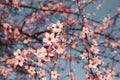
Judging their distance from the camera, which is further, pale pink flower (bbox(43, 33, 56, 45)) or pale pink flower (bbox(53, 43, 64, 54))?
pale pink flower (bbox(53, 43, 64, 54))

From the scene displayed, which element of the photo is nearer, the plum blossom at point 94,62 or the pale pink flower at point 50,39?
the pale pink flower at point 50,39

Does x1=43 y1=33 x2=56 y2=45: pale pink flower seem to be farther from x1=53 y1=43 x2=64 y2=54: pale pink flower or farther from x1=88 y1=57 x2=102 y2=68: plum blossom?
x1=88 y1=57 x2=102 y2=68: plum blossom

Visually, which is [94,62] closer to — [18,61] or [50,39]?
[50,39]

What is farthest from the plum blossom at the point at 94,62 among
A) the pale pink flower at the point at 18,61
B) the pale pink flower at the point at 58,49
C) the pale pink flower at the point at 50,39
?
the pale pink flower at the point at 18,61

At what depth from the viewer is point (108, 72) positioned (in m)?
8.62

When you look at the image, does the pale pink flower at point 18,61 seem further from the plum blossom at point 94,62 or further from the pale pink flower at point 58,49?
the plum blossom at point 94,62

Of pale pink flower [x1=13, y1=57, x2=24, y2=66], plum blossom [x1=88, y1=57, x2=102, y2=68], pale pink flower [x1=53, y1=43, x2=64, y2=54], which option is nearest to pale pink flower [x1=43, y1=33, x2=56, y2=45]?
pale pink flower [x1=53, y1=43, x2=64, y2=54]

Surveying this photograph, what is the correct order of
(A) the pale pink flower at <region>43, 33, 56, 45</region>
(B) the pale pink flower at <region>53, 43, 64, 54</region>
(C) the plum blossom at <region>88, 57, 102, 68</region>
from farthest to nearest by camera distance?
(C) the plum blossom at <region>88, 57, 102, 68</region> → (B) the pale pink flower at <region>53, 43, 64, 54</region> → (A) the pale pink flower at <region>43, 33, 56, 45</region>

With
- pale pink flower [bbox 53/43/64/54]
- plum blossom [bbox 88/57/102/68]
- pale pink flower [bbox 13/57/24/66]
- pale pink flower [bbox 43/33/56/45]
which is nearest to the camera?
pale pink flower [bbox 43/33/56/45]

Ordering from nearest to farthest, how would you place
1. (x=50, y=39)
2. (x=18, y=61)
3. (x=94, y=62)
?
(x=50, y=39) < (x=18, y=61) < (x=94, y=62)

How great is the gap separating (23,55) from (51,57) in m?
0.78

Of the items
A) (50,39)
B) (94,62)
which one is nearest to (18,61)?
(50,39)

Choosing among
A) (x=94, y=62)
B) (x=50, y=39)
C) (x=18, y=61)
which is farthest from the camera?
(x=94, y=62)

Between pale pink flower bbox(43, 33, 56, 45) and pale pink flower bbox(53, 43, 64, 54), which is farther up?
pale pink flower bbox(43, 33, 56, 45)
